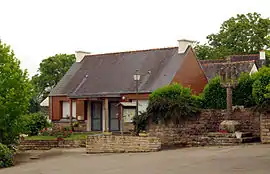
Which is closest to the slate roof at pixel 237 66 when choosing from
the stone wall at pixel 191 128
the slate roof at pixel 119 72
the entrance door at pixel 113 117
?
the slate roof at pixel 119 72

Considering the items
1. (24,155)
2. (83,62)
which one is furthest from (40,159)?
(83,62)

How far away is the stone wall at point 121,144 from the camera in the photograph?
20766mm

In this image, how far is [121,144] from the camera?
70.4 feet

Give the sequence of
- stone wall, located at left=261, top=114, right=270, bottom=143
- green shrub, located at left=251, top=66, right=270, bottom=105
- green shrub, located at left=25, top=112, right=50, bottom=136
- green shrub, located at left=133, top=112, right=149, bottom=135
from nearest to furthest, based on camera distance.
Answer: stone wall, located at left=261, top=114, right=270, bottom=143 < green shrub, located at left=251, top=66, right=270, bottom=105 < green shrub, located at left=133, top=112, right=149, bottom=135 < green shrub, located at left=25, top=112, right=50, bottom=136

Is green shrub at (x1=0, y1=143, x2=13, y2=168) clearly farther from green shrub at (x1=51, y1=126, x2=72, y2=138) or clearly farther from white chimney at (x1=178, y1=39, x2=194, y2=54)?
white chimney at (x1=178, y1=39, x2=194, y2=54)

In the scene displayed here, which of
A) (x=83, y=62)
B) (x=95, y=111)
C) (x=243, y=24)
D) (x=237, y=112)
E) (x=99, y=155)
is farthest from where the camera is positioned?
(x=243, y=24)

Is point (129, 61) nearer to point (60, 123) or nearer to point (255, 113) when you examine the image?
point (60, 123)

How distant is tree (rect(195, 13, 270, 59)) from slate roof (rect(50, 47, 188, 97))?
17.2 metres

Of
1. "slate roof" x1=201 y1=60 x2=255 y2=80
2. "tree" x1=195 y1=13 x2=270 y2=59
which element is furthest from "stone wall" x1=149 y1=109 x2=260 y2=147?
"tree" x1=195 y1=13 x2=270 y2=59

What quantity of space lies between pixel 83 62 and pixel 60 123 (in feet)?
17.0

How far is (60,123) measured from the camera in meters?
34.5

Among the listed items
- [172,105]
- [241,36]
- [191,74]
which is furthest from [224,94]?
[241,36]

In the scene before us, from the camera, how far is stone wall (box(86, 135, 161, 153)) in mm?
20766

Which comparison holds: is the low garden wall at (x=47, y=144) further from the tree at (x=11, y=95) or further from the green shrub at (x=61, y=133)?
the tree at (x=11, y=95)
